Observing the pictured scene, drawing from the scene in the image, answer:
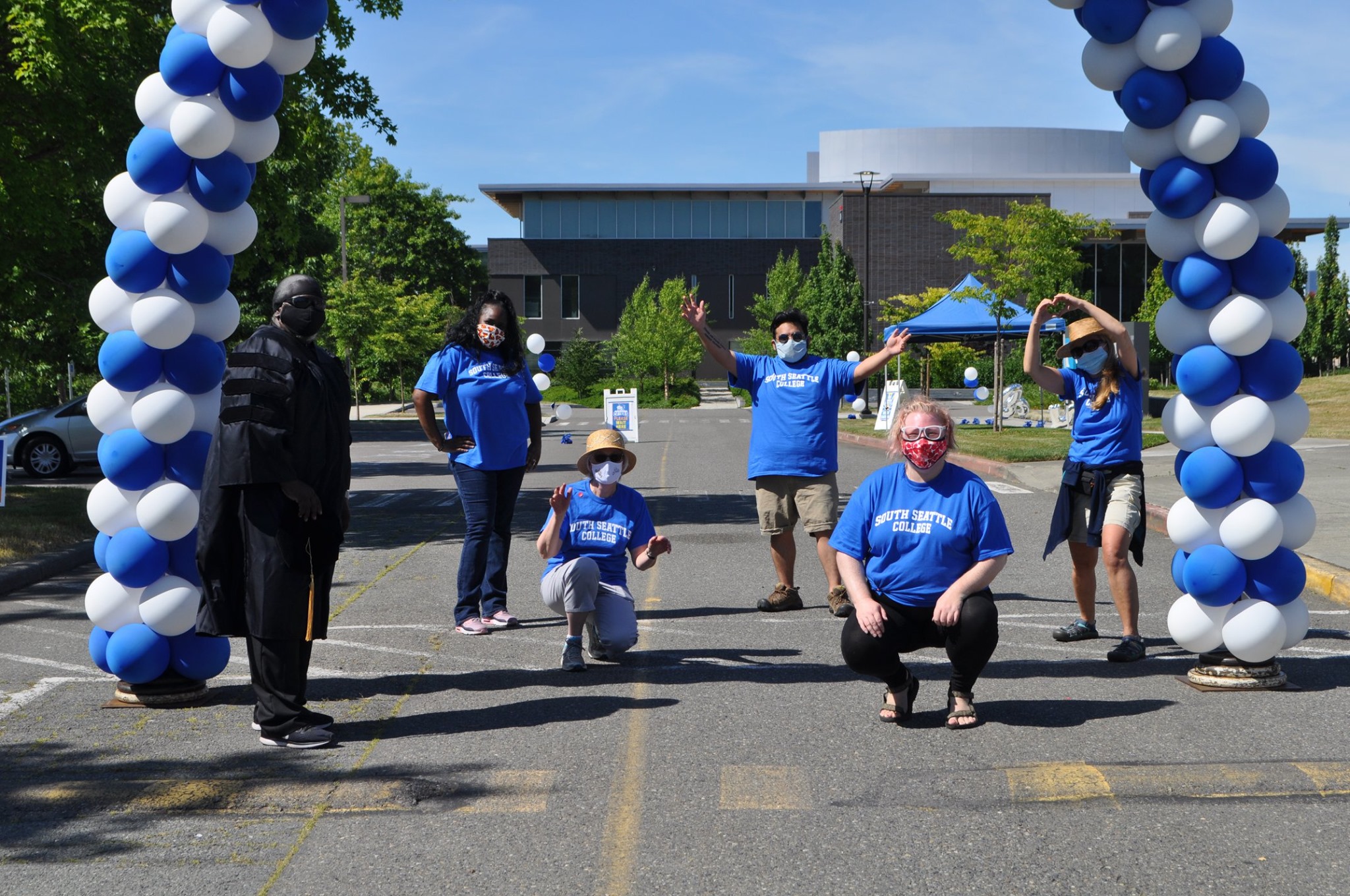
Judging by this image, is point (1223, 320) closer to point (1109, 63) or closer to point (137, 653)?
point (1109, 63)

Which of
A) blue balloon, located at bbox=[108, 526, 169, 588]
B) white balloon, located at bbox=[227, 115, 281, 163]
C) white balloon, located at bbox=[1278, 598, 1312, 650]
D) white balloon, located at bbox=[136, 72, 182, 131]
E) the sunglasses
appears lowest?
white balloon, located at bbox=[1278, 598, 1312, 650]

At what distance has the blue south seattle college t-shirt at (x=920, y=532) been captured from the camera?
5645mm

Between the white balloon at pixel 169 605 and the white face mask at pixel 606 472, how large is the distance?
2.05 metres

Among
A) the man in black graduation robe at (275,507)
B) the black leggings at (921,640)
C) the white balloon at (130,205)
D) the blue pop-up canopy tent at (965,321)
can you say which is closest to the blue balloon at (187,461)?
the man in black graduation robe at (275,507)

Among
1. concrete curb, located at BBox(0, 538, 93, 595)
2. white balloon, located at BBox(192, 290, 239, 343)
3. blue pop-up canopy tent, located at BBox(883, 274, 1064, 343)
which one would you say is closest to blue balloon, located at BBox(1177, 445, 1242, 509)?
white balloon, located at BBox(192, 290, 239, 343)

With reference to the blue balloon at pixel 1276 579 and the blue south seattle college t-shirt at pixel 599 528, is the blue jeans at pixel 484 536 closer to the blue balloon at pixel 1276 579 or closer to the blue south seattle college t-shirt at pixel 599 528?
the blue south seattle college t-shirt at pixel 599 528

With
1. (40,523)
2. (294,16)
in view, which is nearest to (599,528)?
(294,16)

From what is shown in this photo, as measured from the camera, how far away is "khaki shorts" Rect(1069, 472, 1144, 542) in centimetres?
712

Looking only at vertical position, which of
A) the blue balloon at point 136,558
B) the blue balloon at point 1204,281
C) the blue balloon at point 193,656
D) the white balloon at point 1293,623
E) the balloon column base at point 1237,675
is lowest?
the balloon column base at point 1237,675

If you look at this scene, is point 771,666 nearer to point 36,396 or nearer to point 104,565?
point 104,565

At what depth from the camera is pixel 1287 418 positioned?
6531 mm

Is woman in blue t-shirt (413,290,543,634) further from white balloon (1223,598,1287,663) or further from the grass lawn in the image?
the grass lawn

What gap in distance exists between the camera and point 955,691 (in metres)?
5.77

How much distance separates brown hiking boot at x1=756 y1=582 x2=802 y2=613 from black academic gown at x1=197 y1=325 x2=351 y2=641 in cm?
382
